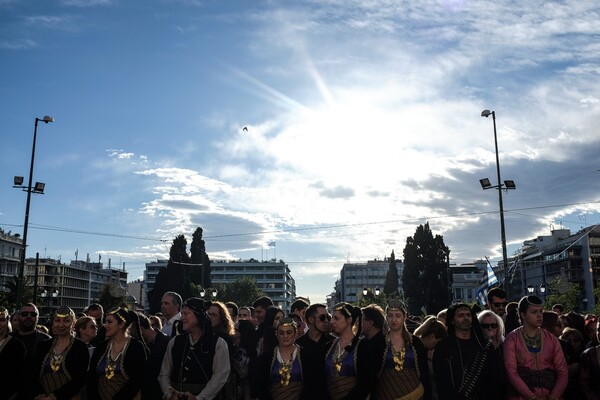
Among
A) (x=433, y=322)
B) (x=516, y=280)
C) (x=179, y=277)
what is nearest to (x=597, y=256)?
(x=516, y=280)

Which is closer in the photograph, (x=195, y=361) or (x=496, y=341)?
(x=195, y=361)

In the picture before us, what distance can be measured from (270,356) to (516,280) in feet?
449

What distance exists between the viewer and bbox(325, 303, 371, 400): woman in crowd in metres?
6.75

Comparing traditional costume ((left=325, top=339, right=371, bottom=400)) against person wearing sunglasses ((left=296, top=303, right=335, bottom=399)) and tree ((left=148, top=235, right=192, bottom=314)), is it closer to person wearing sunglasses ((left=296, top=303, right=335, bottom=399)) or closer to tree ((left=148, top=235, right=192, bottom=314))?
person wearing sunglasses ((left=296, top=303, right=335, bottom=399))

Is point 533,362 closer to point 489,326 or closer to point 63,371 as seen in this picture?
point 489,326

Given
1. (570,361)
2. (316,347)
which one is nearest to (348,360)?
(316,347)

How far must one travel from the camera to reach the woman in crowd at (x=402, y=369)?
6.82 metres

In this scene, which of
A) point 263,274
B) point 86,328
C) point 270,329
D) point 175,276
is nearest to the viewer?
point 86,328

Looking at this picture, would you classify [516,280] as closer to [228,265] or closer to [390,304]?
[228,265]

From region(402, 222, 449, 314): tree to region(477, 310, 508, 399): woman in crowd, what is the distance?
59.5 m

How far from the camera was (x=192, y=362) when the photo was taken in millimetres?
6949

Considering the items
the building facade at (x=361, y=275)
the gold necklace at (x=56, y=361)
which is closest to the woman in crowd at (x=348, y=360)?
the gold necklace at (x=56, y=361)

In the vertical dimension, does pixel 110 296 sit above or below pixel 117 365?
above

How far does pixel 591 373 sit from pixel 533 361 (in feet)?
3.75
